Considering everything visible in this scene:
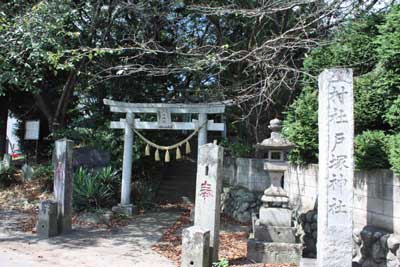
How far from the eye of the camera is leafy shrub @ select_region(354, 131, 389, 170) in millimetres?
7188

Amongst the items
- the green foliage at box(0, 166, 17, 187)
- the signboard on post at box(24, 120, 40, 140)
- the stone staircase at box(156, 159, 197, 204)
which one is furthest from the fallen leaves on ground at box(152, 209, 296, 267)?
the signboard on post at box(24, 120, 40, 140)

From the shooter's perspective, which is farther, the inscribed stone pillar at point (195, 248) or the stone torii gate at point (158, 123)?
the stone torii gate at point (158, 123)

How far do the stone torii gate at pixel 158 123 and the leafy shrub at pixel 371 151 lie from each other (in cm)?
594

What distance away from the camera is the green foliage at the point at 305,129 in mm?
9406

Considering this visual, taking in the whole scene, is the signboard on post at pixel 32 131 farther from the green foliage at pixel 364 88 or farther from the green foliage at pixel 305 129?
the green foliage at pixel 305 129

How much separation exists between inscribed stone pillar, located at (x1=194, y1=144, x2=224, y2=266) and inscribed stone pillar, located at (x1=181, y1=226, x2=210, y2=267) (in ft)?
1.69

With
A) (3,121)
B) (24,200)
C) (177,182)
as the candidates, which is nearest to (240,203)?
(177,182)

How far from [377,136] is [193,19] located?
10187 millimetres

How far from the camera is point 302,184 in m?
10.4

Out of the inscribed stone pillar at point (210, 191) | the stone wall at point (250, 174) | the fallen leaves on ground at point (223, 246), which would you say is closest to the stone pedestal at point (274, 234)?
the fallen leaves on ground at point (223, 246)

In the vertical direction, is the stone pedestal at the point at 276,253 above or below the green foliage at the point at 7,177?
below

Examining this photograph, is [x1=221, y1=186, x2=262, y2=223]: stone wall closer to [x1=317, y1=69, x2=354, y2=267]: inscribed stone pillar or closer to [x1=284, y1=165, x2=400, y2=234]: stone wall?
[x1=284, y1=165, x2=400, y2=234]: stone wall

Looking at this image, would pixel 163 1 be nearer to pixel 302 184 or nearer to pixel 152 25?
pixel 152 25

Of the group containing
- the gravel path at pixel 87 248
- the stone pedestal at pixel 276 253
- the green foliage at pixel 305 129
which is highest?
the green foliage at pixel 305 129
